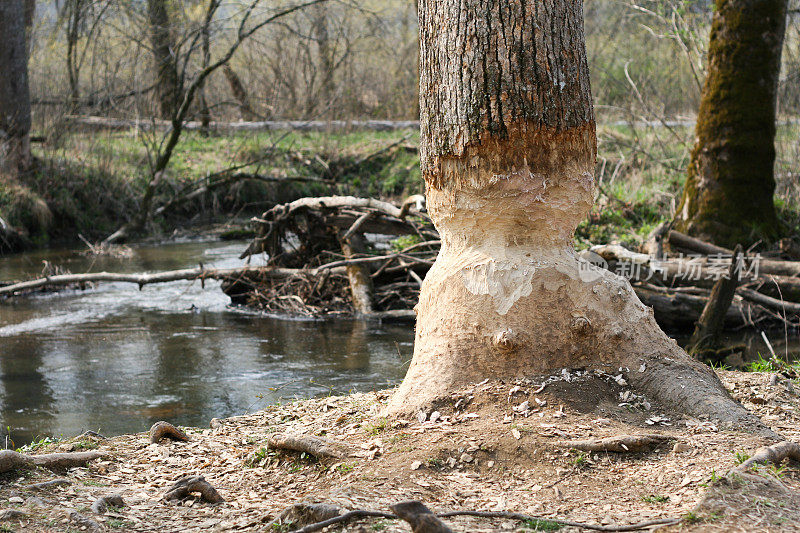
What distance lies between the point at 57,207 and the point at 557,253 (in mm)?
14013

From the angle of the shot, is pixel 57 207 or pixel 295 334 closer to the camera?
pixel 295 334

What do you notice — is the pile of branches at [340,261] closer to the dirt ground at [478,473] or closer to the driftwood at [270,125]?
the dirt ground at [478,473]

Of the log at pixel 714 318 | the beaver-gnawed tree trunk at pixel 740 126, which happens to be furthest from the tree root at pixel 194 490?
the beaver-gnawed tree trunk at pixel 740 126

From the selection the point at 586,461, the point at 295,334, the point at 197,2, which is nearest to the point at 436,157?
the point at 586,461

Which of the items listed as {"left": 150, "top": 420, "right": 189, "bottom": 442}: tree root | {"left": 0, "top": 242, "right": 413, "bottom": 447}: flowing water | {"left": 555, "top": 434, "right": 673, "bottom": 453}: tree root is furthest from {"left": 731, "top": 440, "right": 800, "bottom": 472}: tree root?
{"left": 0, "top": 242, "right": 413, "bottom": 447}: flowing water

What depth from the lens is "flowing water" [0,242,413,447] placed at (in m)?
6.86

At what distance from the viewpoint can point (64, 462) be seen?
4230mm

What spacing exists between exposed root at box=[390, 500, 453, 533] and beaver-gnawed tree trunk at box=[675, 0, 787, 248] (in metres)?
8.67

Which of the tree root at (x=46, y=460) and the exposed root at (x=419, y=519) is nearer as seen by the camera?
the exposed root at (x=419, y=519)

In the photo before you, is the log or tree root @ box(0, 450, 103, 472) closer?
tree root @ box(0, 450, 103, 472)

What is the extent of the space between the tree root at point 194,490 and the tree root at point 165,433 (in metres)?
1.18

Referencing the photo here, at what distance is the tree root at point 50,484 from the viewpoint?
12.4ft

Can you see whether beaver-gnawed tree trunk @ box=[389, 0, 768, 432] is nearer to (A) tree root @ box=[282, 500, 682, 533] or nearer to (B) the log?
(A) tree root @ box=[282, 500, 682, 533]

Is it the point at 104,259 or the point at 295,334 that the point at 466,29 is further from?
the point at 104,259
